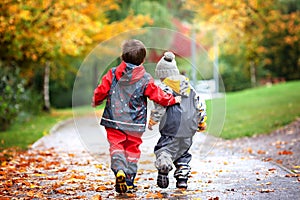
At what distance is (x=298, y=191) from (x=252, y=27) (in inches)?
645

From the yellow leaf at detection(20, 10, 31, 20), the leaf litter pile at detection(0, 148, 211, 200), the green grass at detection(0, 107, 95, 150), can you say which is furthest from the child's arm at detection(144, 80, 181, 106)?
the yellow leaf at detection(20, 10, 31, 20)

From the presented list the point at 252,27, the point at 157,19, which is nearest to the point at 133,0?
the point at 157,19

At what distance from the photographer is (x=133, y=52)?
6672 mm

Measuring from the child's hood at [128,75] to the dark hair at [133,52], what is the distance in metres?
0.14

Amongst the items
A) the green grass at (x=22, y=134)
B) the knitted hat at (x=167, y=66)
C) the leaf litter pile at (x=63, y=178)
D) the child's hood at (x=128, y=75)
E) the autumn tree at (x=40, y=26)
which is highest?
the autumn tree at (x=40, y=26)

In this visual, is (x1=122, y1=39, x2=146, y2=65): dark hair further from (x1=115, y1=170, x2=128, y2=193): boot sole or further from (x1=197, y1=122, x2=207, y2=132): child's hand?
(x1=115, y1=170, x2=128, y2=193): boot sole

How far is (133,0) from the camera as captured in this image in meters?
24.5

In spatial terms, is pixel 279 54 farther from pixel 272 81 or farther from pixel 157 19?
pixel 157 19

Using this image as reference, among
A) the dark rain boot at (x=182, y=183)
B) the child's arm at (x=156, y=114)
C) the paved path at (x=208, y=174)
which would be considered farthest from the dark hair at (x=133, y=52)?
the dark rain boot at (x=182, y=183)

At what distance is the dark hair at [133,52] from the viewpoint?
6.68 m

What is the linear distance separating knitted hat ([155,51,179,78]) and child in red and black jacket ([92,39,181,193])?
0.30m

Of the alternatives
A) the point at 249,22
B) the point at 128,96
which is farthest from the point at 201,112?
the point at 249,22

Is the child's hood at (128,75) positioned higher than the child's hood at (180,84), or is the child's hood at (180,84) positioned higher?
the child's hood at (128,75)

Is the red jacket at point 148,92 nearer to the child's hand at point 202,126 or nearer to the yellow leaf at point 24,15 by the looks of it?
Answer: the child's hand at point 202,126
